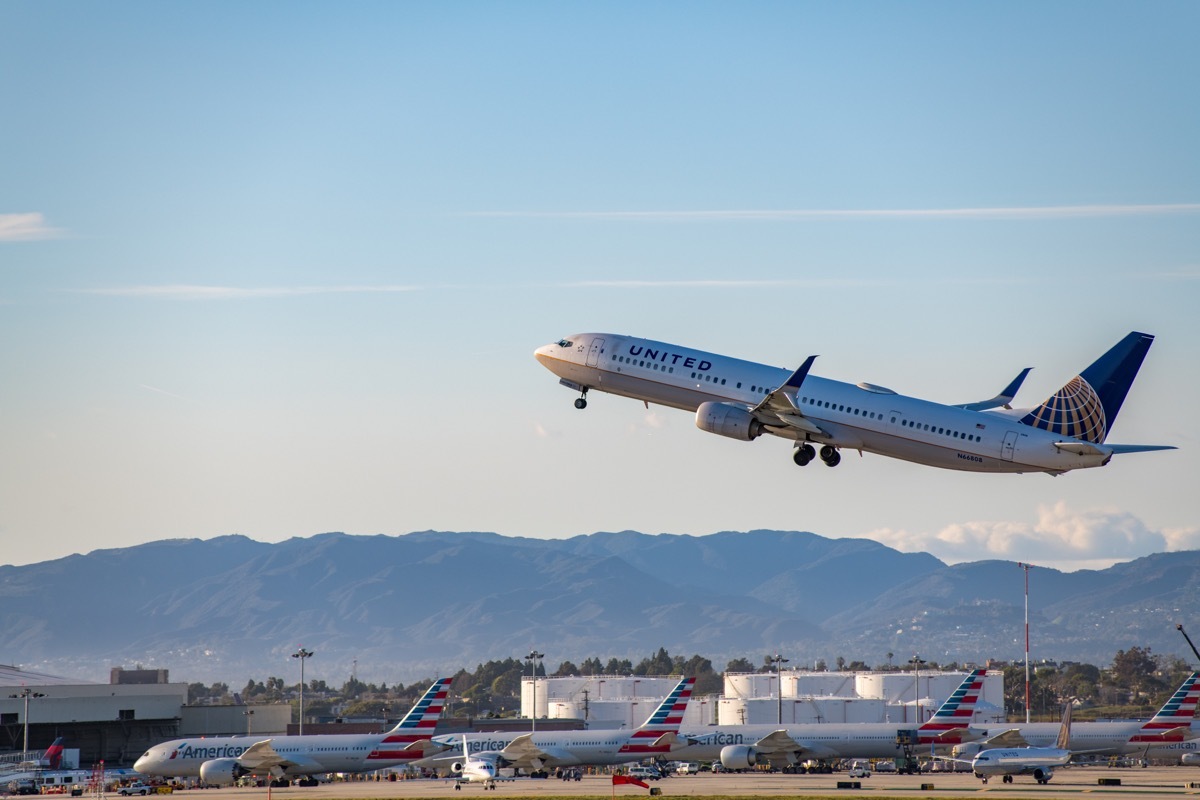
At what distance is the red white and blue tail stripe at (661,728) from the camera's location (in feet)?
395

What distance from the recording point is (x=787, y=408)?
295 feet

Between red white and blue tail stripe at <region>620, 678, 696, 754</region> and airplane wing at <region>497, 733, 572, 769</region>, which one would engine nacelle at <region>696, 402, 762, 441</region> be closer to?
red white and blue tail stripe at <region>620, 678, 696, 754</region>

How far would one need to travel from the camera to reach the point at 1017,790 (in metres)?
102

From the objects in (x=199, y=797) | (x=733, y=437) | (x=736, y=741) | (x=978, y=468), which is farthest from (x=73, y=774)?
(x=978, y=468)

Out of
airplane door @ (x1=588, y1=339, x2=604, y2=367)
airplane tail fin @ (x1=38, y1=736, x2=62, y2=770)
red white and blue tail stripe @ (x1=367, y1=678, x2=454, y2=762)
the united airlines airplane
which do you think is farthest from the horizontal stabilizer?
airplane tail fin @ (x1=38, y1=736, x2=62, y2=770)

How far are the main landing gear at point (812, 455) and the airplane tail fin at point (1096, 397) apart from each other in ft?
33.9

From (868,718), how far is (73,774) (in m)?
89.5

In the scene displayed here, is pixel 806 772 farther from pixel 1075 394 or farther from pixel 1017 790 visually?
pixel 1075 394

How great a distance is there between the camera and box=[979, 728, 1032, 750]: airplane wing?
121188mm

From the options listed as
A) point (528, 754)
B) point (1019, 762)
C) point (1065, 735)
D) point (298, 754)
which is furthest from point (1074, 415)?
point (298, 754)

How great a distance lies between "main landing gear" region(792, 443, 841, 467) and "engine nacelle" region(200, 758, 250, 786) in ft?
156

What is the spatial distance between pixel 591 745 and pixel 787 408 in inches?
1656

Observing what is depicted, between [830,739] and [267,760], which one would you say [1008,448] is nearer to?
[830,739]

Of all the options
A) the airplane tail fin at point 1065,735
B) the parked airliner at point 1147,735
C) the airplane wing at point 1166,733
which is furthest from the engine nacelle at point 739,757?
the airplane wing at point 1166,733
